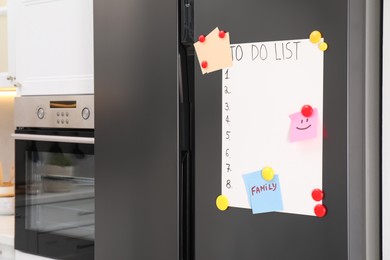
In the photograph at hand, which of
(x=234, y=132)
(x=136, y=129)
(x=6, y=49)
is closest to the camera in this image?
(x=234, y=132)

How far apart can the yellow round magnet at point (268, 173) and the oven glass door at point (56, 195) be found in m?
0.73

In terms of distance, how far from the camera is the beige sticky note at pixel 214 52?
1.29 metres

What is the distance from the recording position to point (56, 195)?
1.90 m

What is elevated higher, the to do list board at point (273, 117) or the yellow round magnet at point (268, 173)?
the to do list board at point (273, 117)

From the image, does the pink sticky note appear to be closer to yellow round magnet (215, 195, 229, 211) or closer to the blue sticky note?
the blue sticky note

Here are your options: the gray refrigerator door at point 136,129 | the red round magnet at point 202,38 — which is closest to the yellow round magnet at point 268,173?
the gray refrigerator door at point 136,129

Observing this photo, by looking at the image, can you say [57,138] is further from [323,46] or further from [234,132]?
[323,46]

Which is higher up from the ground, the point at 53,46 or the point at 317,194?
the point at 53,46

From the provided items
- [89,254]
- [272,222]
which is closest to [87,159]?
[89,254]

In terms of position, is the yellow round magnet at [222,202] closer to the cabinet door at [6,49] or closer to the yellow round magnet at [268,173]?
the yellow round magnet at [268,173]

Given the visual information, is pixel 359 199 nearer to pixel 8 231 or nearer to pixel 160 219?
pixel 160 219

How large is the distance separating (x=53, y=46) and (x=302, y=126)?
1.10 metres

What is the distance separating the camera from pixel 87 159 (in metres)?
1.79

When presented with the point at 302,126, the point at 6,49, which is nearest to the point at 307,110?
the point at 302,126
